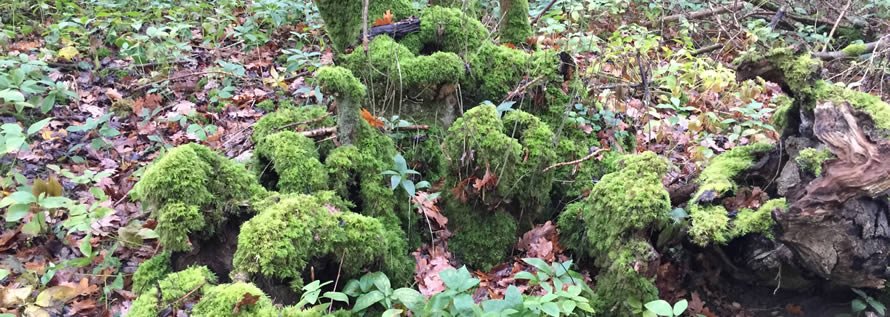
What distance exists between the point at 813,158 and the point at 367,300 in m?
2.65

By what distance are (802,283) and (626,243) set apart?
1096mm

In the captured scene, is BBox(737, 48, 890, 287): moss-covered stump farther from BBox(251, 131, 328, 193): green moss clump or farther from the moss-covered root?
BBox(251, 131, 328, 193): green moss clump

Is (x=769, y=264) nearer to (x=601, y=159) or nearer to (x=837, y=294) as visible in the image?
(x=837, y=294)

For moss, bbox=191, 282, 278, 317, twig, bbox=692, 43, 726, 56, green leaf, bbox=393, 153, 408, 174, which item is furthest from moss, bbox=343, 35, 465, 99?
twig, bbox=692, 43, 726, 56

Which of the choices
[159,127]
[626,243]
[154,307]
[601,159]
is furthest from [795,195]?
[159,127]

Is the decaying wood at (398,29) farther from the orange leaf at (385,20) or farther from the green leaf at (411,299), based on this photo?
the green leaf at (411,299)

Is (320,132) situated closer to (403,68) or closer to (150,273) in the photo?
(403,68)

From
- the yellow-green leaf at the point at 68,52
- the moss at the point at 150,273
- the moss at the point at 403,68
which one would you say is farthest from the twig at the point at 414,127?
the yellow-green leaf at the point at 68,52

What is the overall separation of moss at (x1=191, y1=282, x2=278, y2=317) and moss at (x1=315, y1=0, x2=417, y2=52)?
106 inches

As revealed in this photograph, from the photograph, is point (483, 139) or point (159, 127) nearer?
→ point (483, 139)

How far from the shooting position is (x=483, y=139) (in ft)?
11.1

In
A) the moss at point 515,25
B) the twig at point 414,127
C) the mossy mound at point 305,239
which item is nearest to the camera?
the mossy mound at point 305,239

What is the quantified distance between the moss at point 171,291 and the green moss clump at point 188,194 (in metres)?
0.19

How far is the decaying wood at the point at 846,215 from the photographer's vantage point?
8.36 ft
